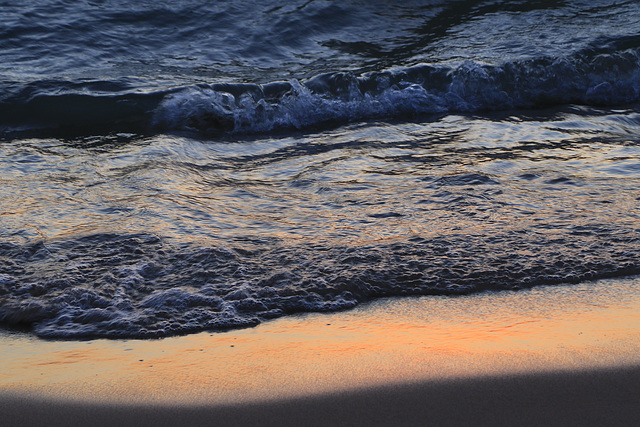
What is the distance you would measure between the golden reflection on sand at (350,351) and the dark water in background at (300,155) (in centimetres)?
14

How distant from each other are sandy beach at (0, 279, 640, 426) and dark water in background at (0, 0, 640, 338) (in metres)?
0.19

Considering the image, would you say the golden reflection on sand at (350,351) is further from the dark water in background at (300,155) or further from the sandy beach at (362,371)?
the dark water in background at (300,155)

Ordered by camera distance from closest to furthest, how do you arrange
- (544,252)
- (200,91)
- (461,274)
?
(461,274)
(544,252)
(200,91)

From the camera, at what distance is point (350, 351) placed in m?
2.24

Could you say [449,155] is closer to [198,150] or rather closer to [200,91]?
[198,150]

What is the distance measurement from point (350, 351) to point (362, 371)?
16cm

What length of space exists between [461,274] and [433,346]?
2.26 feet

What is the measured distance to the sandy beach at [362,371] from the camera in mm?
1879

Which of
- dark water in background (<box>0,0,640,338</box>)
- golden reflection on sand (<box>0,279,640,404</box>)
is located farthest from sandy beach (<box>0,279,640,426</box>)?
dark water in background (<box>0,0,640,338</box>)

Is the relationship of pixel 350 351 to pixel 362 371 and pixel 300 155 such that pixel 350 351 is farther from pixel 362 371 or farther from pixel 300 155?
pixel 300 155

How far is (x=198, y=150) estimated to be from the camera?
543 cm

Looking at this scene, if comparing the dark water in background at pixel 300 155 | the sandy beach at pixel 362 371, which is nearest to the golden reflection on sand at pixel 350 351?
the sandy beach at pixel 362 371

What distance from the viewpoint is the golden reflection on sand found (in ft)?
6.68

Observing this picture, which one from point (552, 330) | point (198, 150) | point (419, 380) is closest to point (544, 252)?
point (552, 330)
